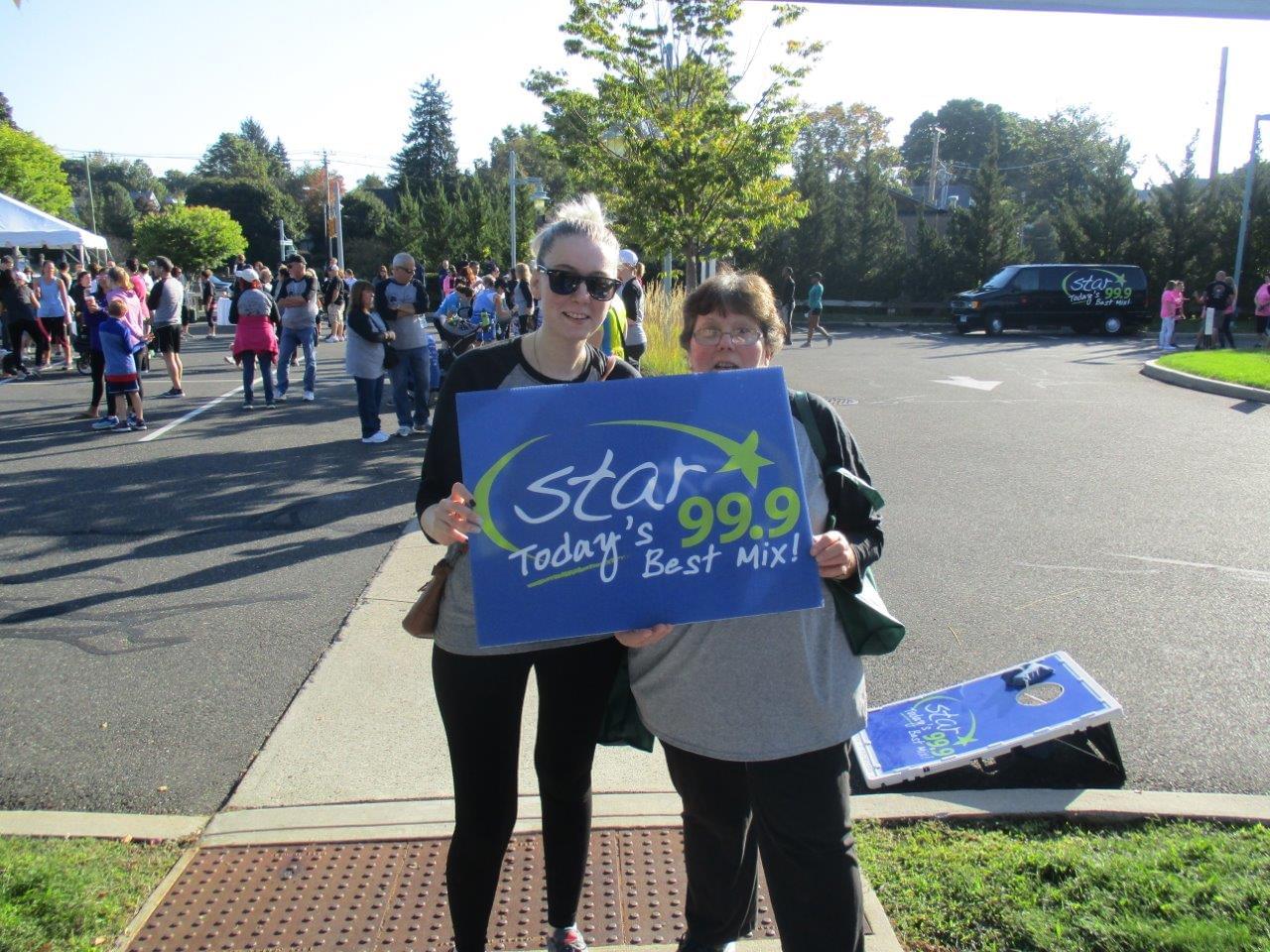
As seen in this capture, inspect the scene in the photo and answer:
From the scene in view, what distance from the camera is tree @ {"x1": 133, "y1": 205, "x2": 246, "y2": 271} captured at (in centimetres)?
3897

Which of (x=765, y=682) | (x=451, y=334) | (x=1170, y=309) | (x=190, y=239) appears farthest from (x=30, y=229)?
(x=1170, y=309)

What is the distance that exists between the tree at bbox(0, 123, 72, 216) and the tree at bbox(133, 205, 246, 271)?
7636 millimetres

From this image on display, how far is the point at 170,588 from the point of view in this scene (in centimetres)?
566

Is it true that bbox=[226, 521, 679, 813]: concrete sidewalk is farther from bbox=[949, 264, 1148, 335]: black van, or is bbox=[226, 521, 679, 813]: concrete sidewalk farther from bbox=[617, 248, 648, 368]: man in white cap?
bbox=[949, 264, 1148, 335]: black van

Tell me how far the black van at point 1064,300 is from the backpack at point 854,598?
27.4 metres

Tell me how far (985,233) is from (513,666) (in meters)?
35.7

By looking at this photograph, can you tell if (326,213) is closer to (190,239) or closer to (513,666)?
(190,239)

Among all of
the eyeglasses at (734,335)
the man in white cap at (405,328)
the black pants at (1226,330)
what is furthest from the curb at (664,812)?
the black pants at (1226,330)

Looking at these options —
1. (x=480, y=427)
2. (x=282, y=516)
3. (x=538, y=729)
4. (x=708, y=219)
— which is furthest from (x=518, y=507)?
(x=708, y=219)

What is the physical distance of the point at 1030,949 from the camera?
8.54ft

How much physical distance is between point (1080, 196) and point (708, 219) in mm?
23261

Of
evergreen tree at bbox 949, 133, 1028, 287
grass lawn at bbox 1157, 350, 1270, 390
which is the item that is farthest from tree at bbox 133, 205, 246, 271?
grass lawn at bbox 1157, 350, 1270, 390

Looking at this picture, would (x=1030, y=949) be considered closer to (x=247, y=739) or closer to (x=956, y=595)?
(x=247, y=739)

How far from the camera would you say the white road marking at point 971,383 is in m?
15.6
